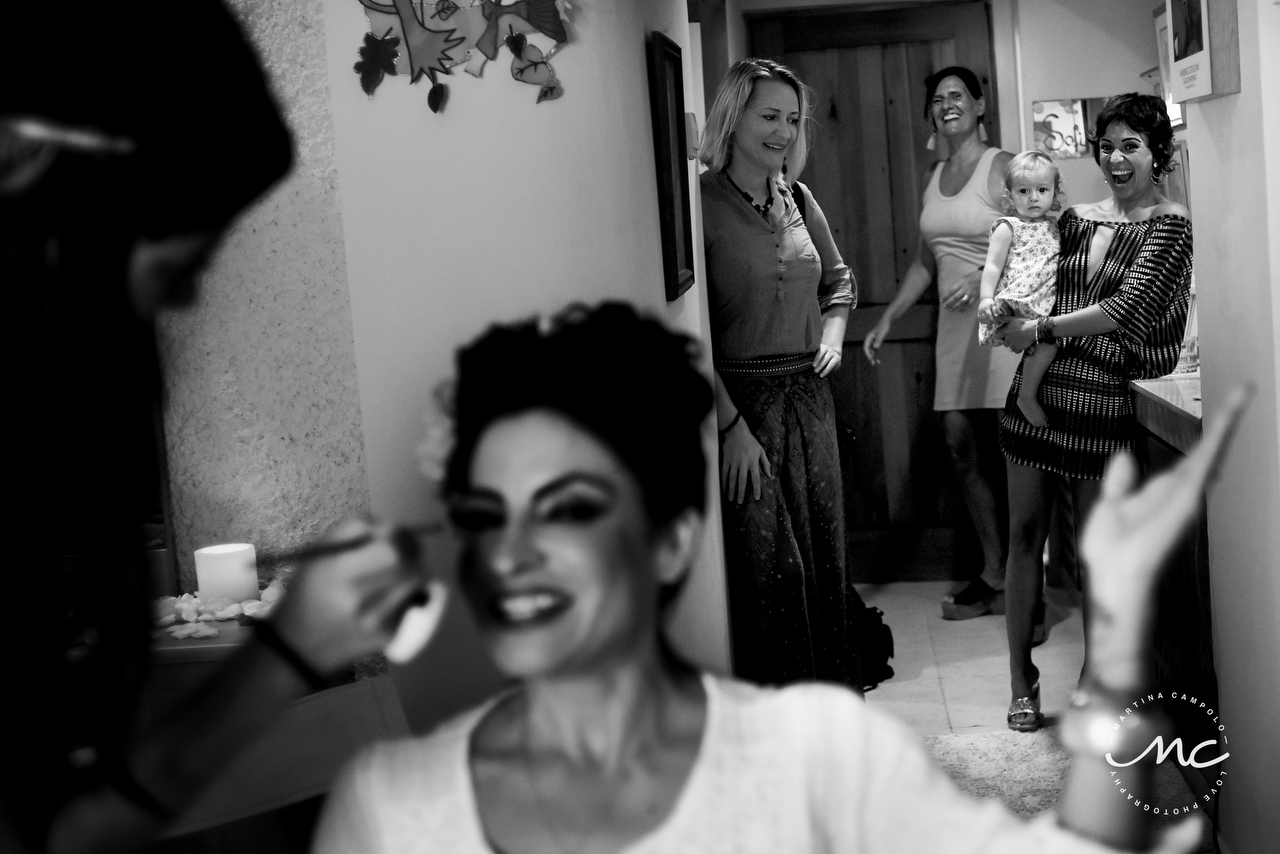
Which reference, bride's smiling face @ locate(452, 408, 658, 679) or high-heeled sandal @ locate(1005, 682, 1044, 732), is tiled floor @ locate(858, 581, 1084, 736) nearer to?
high-heeled sandal @ locate(1005, 682, 1044, 732)

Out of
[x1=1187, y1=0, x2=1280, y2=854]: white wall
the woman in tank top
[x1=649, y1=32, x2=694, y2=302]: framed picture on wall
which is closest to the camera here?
[x1=1187, y1=0, x2=1280, y2=854]: white wall

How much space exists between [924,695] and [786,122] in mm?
1475

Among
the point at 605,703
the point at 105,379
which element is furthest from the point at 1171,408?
the point at 105,379

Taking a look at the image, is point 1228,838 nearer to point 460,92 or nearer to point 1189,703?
point 1189,703

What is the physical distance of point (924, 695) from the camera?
3533mm

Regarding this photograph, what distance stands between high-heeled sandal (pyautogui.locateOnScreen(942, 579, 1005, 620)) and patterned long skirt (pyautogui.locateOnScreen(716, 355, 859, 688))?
46.7 inches

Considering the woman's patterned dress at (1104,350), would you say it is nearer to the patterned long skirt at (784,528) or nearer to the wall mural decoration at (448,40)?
the patterned long skirt at (784,528)

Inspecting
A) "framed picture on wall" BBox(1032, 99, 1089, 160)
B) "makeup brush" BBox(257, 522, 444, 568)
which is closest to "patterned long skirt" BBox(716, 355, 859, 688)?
"framed picture on wall" BBox(1032, 99, 1089, 160)

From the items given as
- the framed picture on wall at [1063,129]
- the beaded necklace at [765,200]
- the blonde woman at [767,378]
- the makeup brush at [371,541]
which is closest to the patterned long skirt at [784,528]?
the blonde woman at [767,378]

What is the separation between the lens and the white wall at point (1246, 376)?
2.01m

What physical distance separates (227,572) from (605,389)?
1.06 meters

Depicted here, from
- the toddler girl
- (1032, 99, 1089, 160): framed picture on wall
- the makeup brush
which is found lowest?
the makeup brush

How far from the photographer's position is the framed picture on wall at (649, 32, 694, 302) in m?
2.46

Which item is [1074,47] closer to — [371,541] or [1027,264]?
[1027,264]
